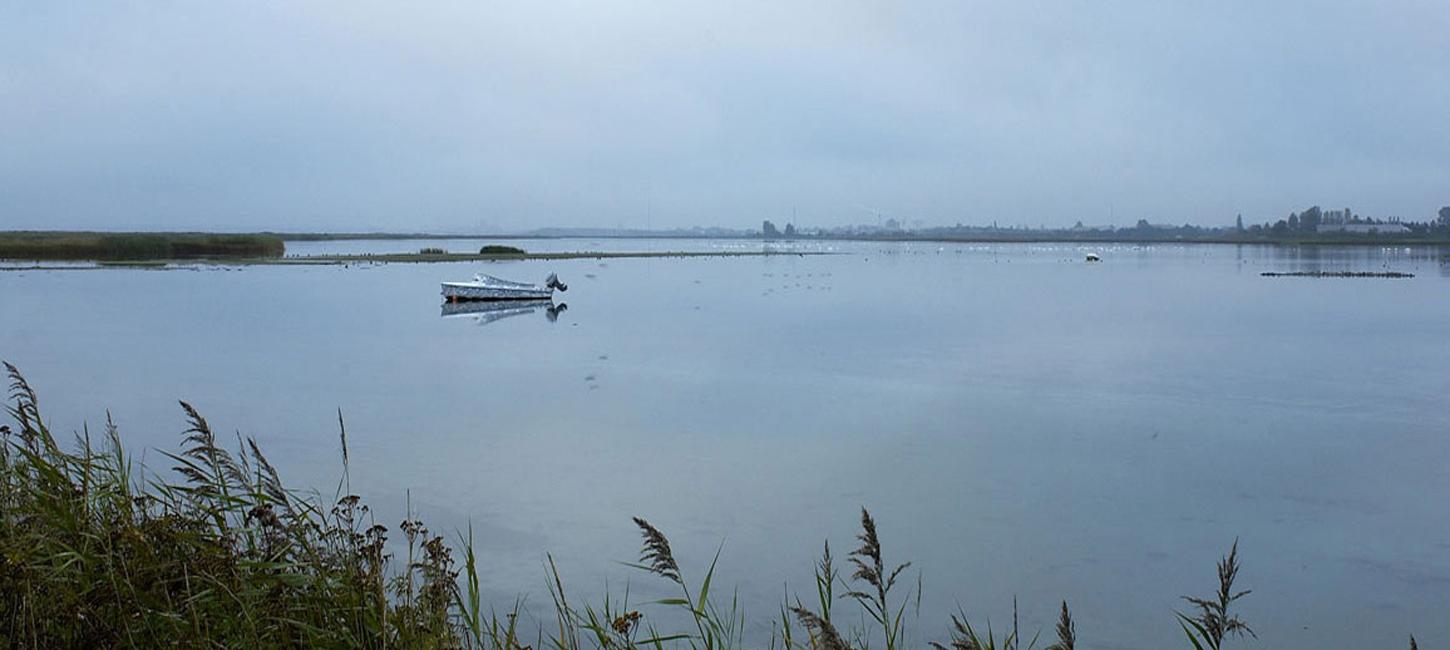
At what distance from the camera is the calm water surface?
6246 millimetres

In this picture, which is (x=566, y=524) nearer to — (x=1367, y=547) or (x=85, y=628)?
(x=85, y=628)

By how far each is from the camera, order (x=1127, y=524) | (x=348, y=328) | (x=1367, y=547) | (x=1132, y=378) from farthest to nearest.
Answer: (x=348, y=328) → (x=1132, y=378) → (x=1127, y=524) → (x=1367, y=547)

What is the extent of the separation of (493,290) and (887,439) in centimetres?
1946

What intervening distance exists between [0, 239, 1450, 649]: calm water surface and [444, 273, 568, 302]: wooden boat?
15.3 feet

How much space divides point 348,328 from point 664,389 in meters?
9.31

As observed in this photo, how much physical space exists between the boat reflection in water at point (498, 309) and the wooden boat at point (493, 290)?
19 centimetres

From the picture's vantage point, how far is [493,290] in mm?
27953

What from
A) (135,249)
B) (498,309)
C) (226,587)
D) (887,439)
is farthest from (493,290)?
(135,249)

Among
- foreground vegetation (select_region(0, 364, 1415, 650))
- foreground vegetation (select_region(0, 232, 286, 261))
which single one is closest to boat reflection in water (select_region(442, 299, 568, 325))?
foreground vegetation (select_region(0, 364, 1415, 650))

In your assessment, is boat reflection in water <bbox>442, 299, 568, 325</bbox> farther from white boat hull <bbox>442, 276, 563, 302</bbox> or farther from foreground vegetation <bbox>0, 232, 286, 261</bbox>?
foreground vegetation <bbox>0, 232, 286, 261</bbox>

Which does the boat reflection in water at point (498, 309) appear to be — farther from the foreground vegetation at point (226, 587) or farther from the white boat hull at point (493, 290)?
the foreground vegetation at point (226, 587)

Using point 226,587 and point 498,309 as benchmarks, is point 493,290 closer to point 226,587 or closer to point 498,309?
point 498,309

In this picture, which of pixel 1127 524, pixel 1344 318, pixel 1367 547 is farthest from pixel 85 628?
pixel 1344 318

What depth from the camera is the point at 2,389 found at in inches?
448
